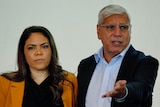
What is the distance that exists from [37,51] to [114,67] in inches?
18.3

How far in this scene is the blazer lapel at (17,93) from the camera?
70.1 inches

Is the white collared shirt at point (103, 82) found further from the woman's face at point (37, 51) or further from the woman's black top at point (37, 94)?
the woman's face at point (37, 51)

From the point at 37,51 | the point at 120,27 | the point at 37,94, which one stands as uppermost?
the point at 120,27

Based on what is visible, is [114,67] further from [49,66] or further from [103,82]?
[49,66]

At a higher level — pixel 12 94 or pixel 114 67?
pixel 114 67

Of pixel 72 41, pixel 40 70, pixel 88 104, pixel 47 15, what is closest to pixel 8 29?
pixel 47 15

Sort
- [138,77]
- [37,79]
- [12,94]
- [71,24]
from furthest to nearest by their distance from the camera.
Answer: [71,24] < [37,79] < [12,94] < [138,77]

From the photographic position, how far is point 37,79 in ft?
6.23

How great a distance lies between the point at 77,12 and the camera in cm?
303

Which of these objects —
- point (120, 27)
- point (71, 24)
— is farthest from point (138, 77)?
point (71, 24)

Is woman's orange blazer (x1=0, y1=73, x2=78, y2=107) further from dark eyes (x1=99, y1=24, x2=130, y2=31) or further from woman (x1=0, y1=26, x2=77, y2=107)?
dark eyes (x1=99, y1=24, x2=130, y2=31)

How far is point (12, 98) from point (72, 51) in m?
1.31

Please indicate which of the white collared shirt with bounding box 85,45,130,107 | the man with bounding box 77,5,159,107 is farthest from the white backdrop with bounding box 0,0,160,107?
the white collared shirt with bounding box 85,45,130,107

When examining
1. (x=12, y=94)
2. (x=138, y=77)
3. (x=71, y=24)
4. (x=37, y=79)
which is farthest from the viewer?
(x=71, y=24)
